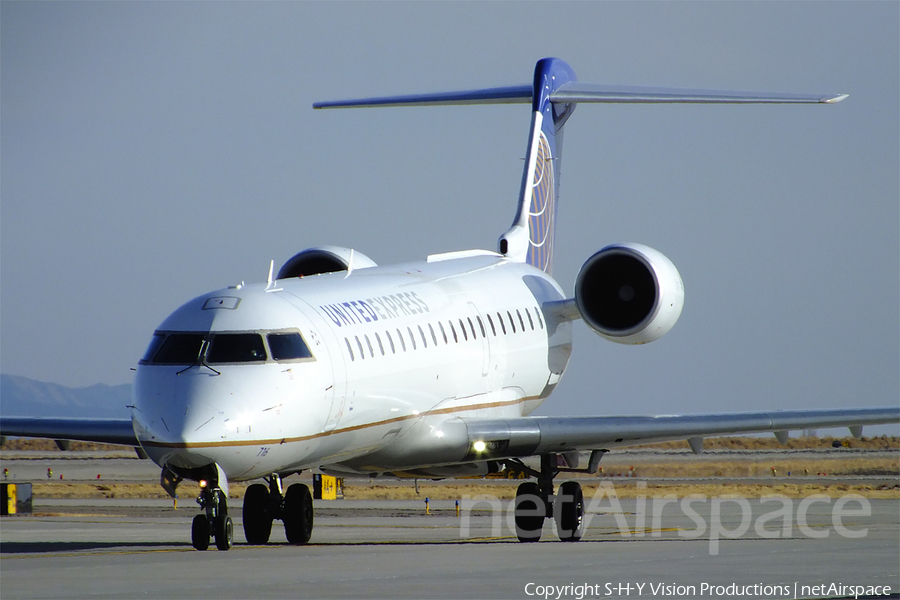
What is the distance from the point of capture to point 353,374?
18250 millimetres

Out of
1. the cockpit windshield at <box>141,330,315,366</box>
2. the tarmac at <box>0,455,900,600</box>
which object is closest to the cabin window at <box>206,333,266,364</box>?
the cockpit windshield at <box>141,330,315,366</box>

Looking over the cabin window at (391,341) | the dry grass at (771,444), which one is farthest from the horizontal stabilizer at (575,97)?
the dry grass at (771,444)

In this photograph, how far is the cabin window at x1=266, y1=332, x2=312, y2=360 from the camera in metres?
17.0

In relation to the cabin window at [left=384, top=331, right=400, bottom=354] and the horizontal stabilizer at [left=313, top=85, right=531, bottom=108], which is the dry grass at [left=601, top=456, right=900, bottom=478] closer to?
the horizontal stabilizer at [left=313, top=85, right=531, bottom=108]

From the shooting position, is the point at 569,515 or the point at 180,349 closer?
the point at 180,349

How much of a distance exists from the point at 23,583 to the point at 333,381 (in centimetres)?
465

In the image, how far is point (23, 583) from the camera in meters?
14.7

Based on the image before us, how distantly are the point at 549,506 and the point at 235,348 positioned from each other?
8.23 meters

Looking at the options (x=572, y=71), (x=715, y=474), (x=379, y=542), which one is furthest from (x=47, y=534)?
(x=715, y=474)

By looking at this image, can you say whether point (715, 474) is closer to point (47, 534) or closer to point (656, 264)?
point (656, 264)

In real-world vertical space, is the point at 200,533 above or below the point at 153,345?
below

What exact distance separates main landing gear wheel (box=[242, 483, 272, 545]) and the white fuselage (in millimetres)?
1294

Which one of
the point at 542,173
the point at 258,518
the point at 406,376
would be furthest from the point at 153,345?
the point at 542,173
